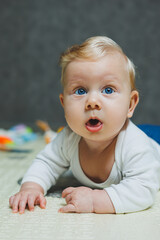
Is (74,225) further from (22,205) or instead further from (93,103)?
(93,103)

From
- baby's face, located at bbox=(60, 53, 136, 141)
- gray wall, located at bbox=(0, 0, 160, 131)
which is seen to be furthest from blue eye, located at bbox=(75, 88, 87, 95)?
gray wall, located at bbox=(0, 0, 160, 131)

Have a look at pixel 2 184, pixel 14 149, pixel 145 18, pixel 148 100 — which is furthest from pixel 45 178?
pixel 145 18

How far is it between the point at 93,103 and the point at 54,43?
6.20 ft

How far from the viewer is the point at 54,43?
99.3 inches

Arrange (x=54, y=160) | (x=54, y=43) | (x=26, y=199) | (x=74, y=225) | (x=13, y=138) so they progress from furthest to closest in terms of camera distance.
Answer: (x=54, y=43) < (x=13, y=138) < (x=54, y=160) < (x=26, y=199) < (x=74, y=225)

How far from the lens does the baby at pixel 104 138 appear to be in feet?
2.35

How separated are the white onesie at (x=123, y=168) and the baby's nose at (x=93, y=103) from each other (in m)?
0.13

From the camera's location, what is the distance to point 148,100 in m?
2.42

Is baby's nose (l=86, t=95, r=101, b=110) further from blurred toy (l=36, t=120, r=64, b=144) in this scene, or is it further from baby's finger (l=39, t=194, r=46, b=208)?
blurred toy (l=36, t=120, r=64, b=144)

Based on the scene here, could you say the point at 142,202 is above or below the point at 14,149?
above

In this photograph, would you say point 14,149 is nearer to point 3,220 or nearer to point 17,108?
point 3,220

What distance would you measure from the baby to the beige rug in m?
0.02

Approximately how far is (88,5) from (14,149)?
139cm

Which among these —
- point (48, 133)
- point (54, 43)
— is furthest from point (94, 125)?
point (54, 43)
